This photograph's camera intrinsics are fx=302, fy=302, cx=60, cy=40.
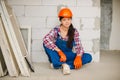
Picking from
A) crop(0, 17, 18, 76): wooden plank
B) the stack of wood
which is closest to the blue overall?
the stack of wood

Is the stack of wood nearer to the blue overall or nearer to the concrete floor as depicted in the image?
the concrete floor

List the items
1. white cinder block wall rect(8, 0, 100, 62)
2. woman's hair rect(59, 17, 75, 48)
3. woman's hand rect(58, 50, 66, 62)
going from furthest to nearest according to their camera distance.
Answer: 1. white cinder block wall rect(8, 0, 100, 62)
2. woman's hair rect(59, 17, 75, 48)
3. woman's hand rect(58, 50, 66, 62)

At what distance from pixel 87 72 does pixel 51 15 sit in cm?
106

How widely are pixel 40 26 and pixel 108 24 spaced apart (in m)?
1.53

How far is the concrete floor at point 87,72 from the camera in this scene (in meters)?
3.64

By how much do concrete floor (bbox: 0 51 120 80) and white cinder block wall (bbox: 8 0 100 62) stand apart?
16.0 inches

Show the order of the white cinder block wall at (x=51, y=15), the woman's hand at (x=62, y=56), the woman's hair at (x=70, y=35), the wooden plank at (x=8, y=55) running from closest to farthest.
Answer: the wooden plank at (x=8, y=55)
the woman's hand at (x=62, y=56)
the woman's hair at (x=70, y=35)
the white cinder block wall at (x=51, y=15)

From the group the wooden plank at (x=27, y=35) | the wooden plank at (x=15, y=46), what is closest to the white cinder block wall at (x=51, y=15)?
the wooden plank at (x=27, y=35)

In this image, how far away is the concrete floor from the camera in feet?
11.9

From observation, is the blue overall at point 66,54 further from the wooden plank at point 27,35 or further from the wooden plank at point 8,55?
the wooden plank at point 8,55

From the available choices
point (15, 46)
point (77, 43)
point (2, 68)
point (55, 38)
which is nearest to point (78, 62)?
point (77, 43)

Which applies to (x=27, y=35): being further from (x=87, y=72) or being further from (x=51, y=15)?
(x=87, y=72)

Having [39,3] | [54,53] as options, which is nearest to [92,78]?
[54,53]

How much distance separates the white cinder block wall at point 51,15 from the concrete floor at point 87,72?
406 mm
